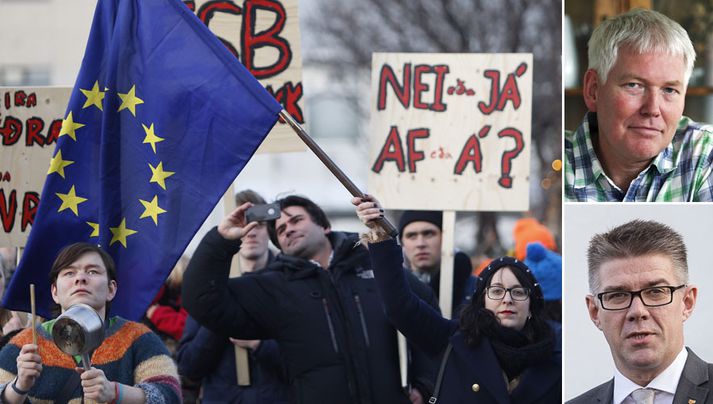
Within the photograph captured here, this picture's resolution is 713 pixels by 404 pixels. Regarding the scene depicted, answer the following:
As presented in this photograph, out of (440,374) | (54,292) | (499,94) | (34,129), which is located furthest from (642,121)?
(34,129)

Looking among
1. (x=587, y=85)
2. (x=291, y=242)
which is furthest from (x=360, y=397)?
(x=587, y=85)

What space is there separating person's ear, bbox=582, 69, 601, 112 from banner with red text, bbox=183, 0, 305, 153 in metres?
3.11

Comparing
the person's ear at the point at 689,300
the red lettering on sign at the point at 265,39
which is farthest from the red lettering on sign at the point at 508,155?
the person's ear at the point at 689,300

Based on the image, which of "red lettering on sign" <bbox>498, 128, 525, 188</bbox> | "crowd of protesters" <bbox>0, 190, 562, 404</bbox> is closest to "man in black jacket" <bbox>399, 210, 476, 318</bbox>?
"crowd of protesters" <bbox>0, 190, 562, 404</bbox>

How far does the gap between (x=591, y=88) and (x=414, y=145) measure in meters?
3.14

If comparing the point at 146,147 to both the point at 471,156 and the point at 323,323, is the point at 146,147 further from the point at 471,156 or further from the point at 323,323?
the point at 471,156

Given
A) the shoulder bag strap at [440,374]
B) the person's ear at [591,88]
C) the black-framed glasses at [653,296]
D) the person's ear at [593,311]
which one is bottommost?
the shoulder bag strap at [440,374]

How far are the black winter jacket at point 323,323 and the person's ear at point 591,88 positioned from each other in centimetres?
195

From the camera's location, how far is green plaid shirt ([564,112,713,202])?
531 cm

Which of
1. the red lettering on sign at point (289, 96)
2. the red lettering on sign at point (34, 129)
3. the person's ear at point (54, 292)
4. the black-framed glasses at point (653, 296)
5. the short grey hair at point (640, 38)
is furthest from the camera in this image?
the red lettering on sign at point (289, 96)

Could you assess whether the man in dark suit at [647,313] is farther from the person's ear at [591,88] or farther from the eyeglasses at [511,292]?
the eyeglasses at [511,292]

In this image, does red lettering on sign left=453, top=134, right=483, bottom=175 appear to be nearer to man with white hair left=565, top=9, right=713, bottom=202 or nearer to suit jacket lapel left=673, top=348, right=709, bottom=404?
man with white hair left=565, top=9, right=713, bottom=202

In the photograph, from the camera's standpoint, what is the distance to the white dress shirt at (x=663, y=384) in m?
4.95

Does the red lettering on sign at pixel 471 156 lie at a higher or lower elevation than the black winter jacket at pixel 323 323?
higher
